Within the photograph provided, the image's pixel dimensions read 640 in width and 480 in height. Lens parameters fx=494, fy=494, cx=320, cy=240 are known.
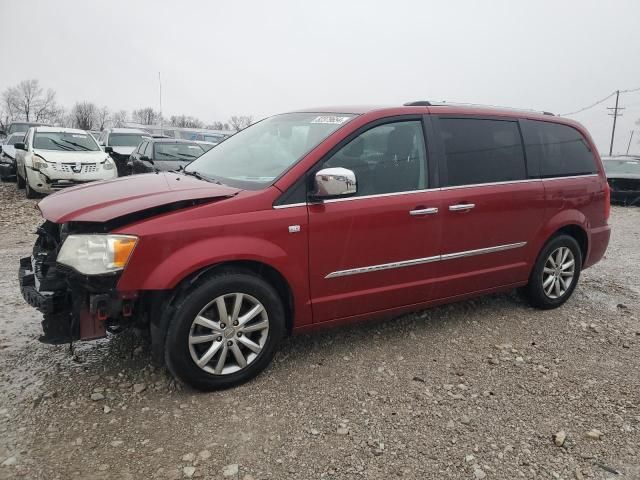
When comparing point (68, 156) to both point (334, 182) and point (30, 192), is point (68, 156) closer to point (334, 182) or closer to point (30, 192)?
point (30, 192)

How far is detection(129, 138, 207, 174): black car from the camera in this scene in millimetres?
10547

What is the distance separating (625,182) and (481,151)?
12037 millimetres

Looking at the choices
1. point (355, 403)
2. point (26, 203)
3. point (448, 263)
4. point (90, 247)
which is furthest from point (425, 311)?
point (26, 203)

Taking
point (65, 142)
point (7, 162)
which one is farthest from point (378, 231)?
point (7, 162)

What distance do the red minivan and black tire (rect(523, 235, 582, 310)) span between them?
0.03 m

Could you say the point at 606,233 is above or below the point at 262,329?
above

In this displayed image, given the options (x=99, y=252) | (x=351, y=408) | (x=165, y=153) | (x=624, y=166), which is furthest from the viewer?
(x=624, y=166)

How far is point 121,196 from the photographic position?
9.86 feet

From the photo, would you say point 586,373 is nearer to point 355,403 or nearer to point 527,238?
point 527,238

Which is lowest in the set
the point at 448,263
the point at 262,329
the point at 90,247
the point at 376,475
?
the point at 376,475

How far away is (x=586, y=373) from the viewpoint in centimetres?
343

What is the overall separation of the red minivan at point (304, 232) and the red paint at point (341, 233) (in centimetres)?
1

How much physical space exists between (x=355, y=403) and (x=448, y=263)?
1.38 metres

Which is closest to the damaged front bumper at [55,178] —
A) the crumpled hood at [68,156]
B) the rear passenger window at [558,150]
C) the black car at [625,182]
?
the crumpled hood at [68,156]
